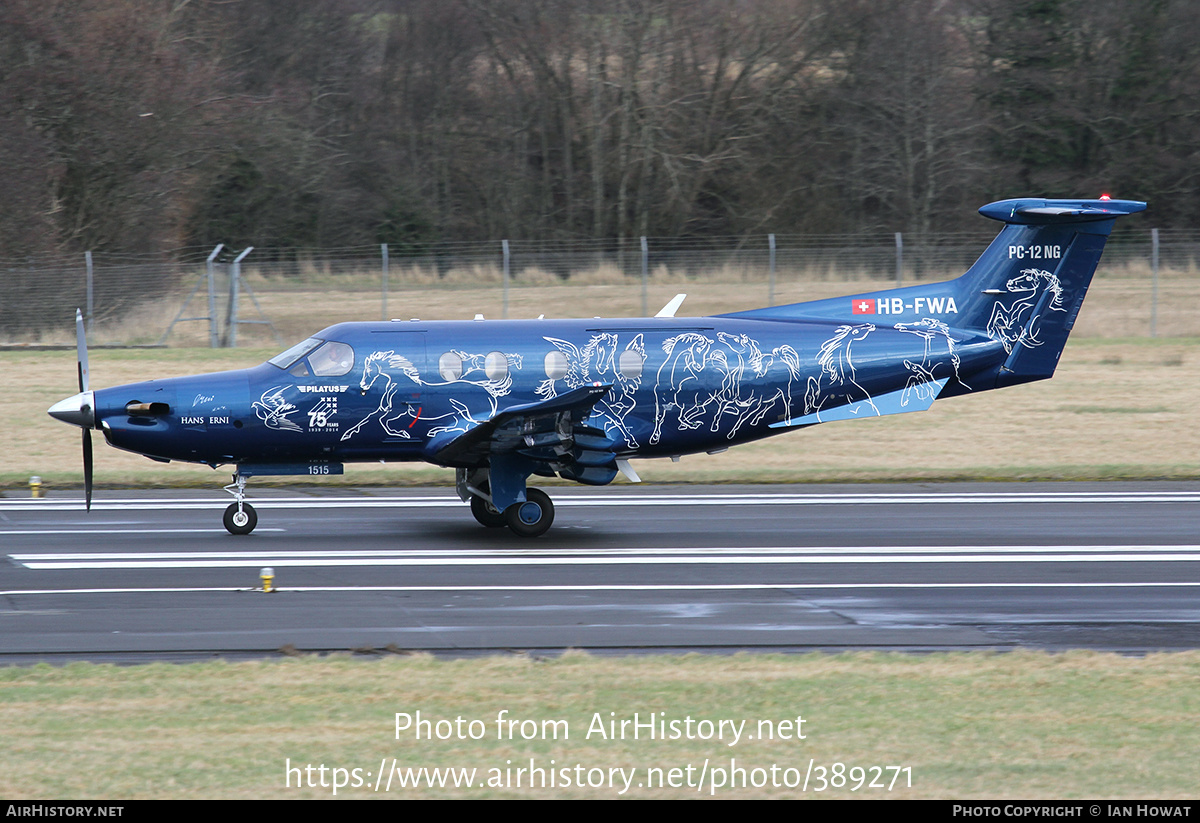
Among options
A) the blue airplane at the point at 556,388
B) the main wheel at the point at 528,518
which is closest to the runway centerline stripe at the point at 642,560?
the main wheel at the point at 528,518

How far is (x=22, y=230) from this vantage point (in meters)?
31.9

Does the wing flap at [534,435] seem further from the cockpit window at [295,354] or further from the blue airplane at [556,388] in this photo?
the cockpit window at [295,354]

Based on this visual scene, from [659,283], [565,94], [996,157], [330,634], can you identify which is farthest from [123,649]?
[996,157]

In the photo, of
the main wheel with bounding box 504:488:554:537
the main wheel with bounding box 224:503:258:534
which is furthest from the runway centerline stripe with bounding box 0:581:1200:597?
the main wheel with bounding box 224:503:258:534

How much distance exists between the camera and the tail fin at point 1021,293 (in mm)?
15711

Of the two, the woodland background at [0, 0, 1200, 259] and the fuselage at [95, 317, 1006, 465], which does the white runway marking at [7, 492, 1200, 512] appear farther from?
the woodland background at [0, 0, 1200, 259]

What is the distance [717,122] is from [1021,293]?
2903 centimetres

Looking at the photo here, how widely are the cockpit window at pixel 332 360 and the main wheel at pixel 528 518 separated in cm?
230

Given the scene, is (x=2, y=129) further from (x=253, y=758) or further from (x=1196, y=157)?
(x=1196, y=157)

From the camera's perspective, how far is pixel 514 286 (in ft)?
109

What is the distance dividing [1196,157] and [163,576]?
40.3m

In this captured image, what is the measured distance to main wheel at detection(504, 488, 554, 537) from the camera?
47.1ft

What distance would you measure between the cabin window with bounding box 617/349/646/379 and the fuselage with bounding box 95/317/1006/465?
2 centimetres

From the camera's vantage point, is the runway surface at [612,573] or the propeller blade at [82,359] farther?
the propeller blade at [82,359]
